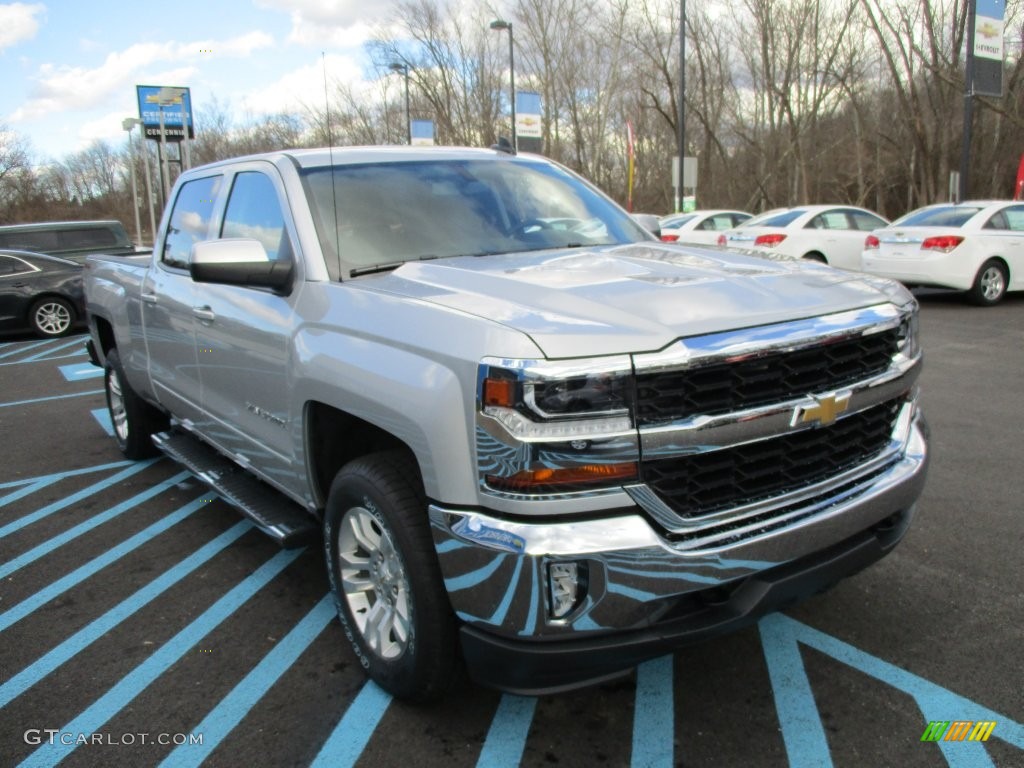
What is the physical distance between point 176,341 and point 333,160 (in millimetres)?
1495

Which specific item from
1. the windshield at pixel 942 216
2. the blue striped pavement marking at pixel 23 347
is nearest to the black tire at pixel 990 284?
the windshield at pixel 942 216

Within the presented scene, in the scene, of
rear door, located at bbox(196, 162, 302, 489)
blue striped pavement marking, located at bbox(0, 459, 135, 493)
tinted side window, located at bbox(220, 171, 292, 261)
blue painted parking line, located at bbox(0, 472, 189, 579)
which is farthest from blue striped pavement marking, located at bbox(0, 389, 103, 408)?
tinted side window, located at bbox(220, 171, 292, 261)

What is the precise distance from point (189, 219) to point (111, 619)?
2232 mm

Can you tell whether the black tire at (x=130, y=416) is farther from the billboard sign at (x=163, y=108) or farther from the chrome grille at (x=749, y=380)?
the billboard sign at (x=163, y=108)

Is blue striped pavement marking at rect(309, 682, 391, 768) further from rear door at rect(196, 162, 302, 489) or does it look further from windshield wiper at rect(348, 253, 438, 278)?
windshield wiper at rect(348, 253, 438, 278)

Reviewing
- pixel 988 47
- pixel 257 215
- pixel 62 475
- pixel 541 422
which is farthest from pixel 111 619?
pixel 988 47

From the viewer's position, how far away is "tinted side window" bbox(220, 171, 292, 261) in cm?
335

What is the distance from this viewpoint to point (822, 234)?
14.7 metres

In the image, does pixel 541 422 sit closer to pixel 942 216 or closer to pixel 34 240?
pixel 942 216

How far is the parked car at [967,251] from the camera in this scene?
11.6 metres

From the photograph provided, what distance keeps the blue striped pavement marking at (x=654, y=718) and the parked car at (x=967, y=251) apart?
10.8 m

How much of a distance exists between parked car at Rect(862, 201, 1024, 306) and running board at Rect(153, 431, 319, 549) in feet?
35.4

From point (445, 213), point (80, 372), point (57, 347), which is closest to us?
point (445, 213)

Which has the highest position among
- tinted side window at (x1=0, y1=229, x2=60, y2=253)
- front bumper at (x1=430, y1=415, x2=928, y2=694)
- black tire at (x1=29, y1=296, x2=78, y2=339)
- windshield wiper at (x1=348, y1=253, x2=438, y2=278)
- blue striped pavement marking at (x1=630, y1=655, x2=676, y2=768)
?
tinted side window at (x1=0, y1=229, x2=60, y2=253)
